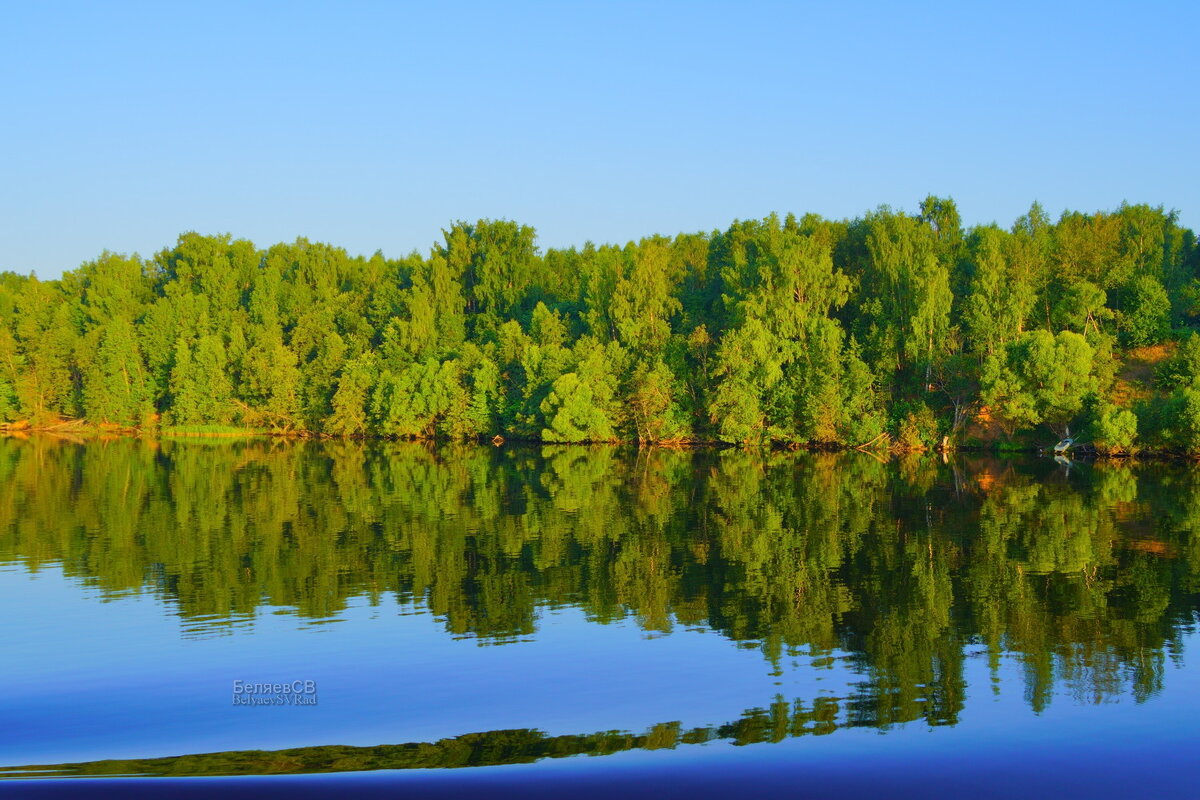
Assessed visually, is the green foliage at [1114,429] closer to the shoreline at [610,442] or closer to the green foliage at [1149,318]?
the shoreline at [610,442]

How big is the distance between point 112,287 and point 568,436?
53512mm

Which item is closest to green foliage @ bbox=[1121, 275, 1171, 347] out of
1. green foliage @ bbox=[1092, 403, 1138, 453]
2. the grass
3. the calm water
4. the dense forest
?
the dense forest

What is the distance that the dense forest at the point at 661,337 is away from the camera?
66312 mm

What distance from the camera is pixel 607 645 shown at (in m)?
17.4

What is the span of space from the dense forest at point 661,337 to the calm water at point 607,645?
31.5 m

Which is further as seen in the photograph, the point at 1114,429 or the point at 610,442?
the point at 610,442

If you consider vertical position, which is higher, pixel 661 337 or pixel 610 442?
pixel 661 337

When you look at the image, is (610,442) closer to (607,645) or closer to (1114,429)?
(1114,429)

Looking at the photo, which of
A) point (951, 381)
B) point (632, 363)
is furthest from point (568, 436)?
point (951, 381)

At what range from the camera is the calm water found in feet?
38.2

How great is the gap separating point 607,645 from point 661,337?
62044 millimetres

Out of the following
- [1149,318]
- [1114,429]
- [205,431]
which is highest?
[1149,318]

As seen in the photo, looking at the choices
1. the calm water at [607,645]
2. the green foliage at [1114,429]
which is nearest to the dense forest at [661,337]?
the green foliage at [1114,429]

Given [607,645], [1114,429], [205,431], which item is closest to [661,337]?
[1114,429]
